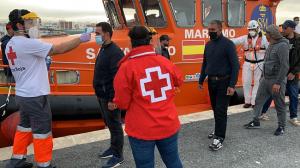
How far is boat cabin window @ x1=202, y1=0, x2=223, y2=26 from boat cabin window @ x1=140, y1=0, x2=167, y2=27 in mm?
799

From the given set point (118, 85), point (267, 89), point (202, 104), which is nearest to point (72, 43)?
point (118, 85)

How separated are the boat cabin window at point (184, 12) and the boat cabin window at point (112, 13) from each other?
1216 millimetres

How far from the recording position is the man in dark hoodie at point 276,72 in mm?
4820

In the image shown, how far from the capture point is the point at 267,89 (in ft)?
16.8

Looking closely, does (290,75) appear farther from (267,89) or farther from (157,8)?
(157,8)

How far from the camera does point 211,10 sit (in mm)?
6957

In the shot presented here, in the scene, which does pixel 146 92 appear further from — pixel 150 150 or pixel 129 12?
pixel 129 12

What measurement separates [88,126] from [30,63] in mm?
2518

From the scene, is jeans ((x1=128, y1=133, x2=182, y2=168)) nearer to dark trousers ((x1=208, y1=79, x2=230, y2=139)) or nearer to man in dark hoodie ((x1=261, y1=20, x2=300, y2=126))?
dark trousers ((x1=208, y1=79, x2=230, y2=139))

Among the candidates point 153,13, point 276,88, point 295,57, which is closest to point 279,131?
point 276,88

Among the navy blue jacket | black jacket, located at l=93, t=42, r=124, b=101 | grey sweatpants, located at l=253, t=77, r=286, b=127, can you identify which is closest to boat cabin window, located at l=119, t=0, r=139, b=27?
the navy blue jacket

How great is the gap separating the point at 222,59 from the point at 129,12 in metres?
2.90

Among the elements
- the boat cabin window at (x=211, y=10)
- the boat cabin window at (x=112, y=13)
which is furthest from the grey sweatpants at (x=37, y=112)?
the boat cabin window at (x=211, y=10)

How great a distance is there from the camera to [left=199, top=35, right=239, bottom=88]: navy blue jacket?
446cm
